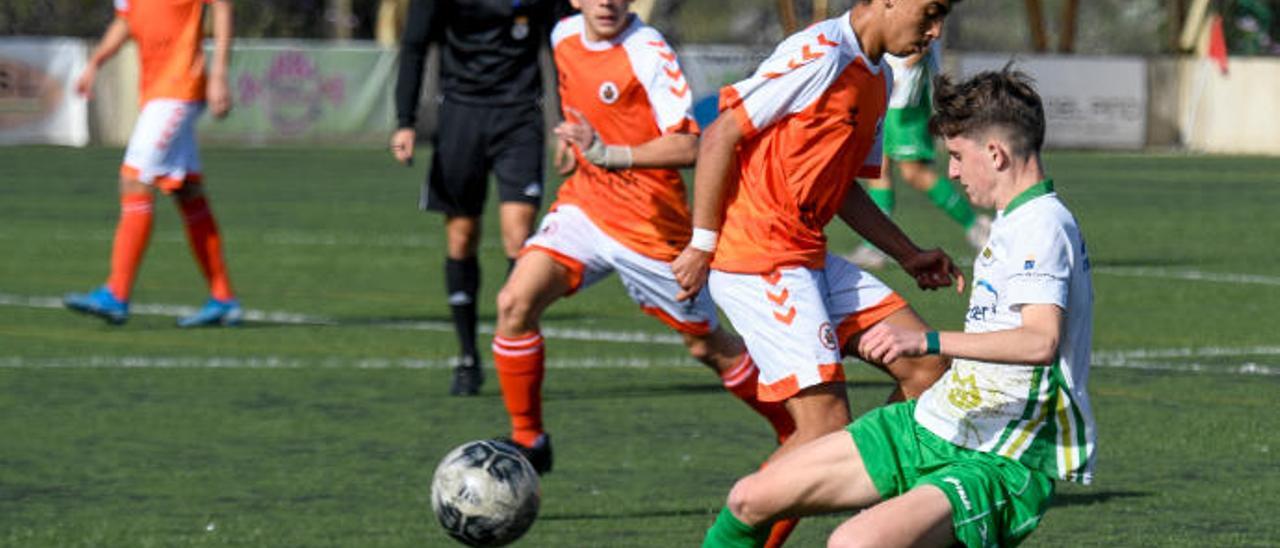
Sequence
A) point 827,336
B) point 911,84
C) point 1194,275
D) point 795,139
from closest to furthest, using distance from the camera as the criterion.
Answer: point 827,336 < point 795,139 < point 911,84 < point 1194,275

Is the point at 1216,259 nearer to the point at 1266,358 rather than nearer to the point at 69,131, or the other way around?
the point at 1266,358

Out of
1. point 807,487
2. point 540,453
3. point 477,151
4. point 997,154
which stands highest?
point 997,154

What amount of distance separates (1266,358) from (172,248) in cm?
951

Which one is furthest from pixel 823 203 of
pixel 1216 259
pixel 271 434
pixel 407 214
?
pixel 407 214

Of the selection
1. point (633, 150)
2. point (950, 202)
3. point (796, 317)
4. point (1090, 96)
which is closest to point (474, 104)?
point (633, 150)

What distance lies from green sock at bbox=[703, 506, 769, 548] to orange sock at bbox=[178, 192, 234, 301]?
7.66m

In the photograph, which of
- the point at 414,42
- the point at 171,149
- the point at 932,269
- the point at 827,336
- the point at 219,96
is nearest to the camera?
the point at 827,336

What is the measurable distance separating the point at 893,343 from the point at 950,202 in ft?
37.0

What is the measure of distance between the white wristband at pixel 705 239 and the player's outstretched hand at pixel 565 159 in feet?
6.01

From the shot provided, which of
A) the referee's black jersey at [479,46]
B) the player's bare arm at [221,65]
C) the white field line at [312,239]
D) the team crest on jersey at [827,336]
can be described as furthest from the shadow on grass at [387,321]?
the team crest on jersey at [827,336]

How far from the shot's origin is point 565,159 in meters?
8.77

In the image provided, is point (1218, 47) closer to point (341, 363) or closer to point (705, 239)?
point (341, 363)

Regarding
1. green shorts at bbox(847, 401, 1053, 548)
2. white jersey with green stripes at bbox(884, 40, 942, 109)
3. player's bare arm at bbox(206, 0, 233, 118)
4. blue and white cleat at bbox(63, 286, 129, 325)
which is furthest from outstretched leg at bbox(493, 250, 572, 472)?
white jersey with green stripes at bbox(884, 40, 942, 109)

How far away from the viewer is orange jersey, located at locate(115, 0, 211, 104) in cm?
1341
